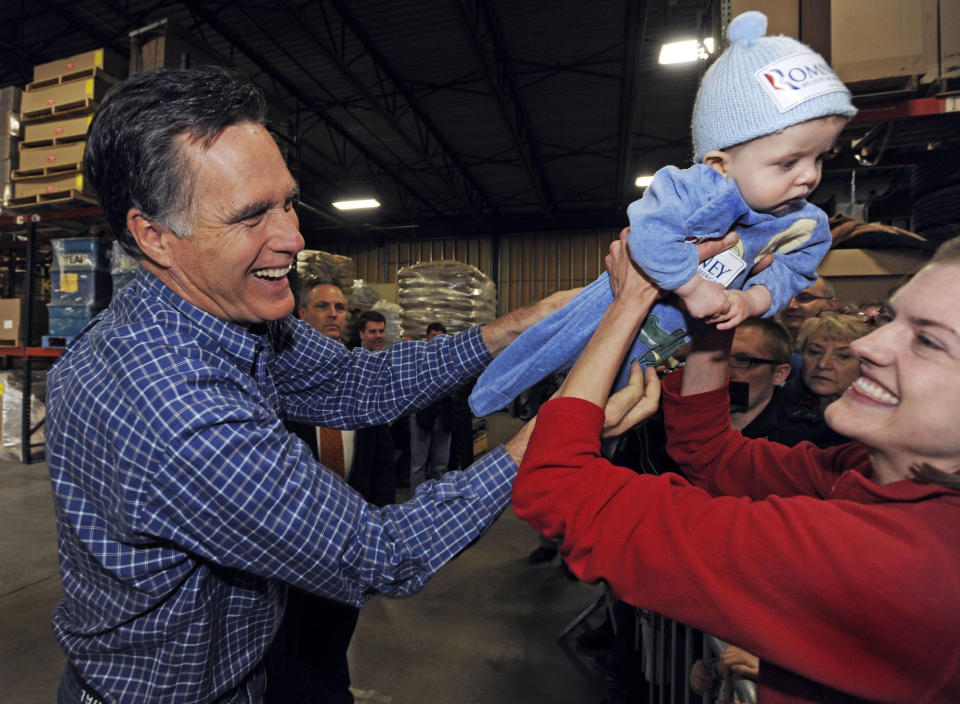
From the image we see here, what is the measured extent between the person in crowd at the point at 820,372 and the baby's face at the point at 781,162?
1.48 m

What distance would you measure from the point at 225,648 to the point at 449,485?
2.19 feet

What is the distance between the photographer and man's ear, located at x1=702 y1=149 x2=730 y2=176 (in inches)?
51.0

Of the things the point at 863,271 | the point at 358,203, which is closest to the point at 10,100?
the point at 863,271

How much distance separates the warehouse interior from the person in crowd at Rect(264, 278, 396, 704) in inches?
24.1

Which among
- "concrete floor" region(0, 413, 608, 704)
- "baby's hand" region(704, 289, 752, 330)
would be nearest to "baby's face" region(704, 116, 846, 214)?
"baby's hand" region(704, 289, 752, 330)

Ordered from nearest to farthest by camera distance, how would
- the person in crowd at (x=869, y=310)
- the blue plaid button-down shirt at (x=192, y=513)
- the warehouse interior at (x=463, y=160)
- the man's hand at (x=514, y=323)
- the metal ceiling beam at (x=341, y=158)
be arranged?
the blue plaid button-down shirt at (x=192, y=513) < the man's hand at (x=514, y=323) < the person in crowd at (x=869, y=310) < the warehouse interior at (x=463, y=160) < the metal ceiling beam at (x=341, y=158)

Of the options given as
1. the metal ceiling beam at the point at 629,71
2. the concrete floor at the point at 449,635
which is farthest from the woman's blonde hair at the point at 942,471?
the metal ceiling beam at the point at 629,71

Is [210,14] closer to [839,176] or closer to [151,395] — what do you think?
[151,395]

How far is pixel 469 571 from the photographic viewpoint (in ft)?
14.9

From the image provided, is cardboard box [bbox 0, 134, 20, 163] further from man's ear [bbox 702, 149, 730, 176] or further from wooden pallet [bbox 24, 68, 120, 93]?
man's ear [bbox 702, 149, 730, 176]

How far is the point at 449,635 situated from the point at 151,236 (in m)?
3.27

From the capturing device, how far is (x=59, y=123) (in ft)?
17.9

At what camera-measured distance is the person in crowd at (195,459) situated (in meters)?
1.00

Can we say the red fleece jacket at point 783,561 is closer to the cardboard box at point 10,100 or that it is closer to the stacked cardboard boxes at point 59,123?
the stacked cardboard boxes at point 59,123
